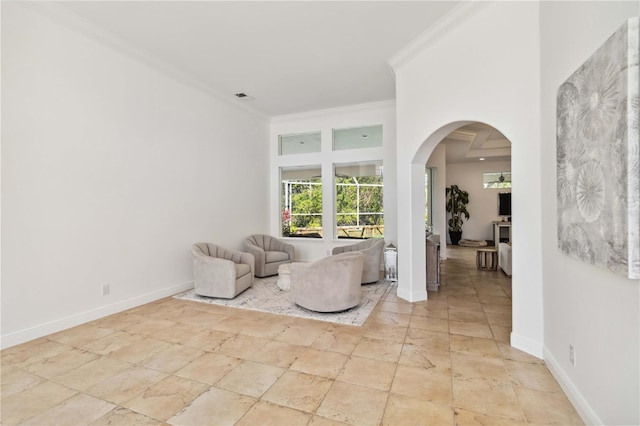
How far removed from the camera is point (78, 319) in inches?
140

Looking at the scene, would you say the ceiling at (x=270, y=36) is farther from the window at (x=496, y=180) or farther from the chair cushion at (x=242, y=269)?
the window at (x=496, y=180)

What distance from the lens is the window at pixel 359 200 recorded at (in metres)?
6.59

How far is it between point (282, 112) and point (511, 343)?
5.98m

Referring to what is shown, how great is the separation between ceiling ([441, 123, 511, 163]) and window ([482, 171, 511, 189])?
612 mm

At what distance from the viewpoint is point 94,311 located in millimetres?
3707

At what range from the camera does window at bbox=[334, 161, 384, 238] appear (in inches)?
260

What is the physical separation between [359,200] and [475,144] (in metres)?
4.07

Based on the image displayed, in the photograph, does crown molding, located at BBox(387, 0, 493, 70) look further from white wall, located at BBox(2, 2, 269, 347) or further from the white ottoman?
the white ottoman

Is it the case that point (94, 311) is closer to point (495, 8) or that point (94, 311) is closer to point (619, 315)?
point (619, 315)

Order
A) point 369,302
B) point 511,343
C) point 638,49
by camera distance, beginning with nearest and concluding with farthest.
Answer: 1. point 638,49
2. point 511,343
3. point 369,302

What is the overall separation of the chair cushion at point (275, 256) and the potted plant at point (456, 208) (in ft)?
24.1

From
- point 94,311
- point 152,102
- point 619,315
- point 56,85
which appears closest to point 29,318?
point 94,311

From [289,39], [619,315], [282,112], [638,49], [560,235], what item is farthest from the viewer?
[282,112]

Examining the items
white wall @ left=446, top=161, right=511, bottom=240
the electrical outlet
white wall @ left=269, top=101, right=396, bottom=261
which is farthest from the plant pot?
the electrical outlet
